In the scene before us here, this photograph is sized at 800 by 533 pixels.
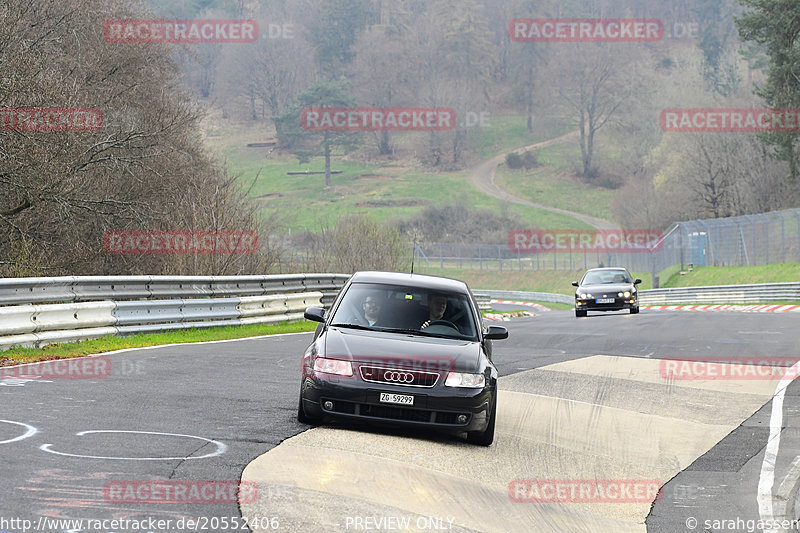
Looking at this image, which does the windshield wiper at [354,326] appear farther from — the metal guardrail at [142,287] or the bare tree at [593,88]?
the bare tree at [593,88]

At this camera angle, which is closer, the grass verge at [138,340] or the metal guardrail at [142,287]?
the grass verge at [138,340]

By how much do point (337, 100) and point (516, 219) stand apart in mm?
30312

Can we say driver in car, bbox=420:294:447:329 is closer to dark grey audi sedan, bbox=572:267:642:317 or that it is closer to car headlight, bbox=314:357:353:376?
car headlight, bbox=314:357:353:376

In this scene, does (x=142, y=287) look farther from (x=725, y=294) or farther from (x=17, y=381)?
(x=725, y=294)

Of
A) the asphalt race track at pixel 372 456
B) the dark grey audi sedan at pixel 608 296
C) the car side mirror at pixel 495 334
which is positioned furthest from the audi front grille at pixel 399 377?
the dark grey audi sedan at pixel 608 296

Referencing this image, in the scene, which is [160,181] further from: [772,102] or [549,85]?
[549,85]

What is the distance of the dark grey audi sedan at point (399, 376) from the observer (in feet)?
29.2

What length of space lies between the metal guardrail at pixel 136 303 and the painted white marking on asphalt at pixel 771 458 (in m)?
9.92

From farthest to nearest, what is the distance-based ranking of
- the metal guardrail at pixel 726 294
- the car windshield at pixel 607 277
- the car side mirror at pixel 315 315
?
the metal guardrail at pixel 726 294
the car windshield at pixel 607 277
the car side mirror at pixel 315 315

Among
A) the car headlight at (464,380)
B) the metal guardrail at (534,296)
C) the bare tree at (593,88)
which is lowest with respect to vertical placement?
the metal guardrail at (534,296)

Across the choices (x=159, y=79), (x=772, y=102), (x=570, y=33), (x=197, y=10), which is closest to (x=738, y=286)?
(x=772, y=102)

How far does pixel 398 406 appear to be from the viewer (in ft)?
29.1

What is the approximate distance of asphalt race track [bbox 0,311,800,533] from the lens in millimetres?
6316

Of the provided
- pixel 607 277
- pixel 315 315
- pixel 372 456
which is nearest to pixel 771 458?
pixel 372 456
